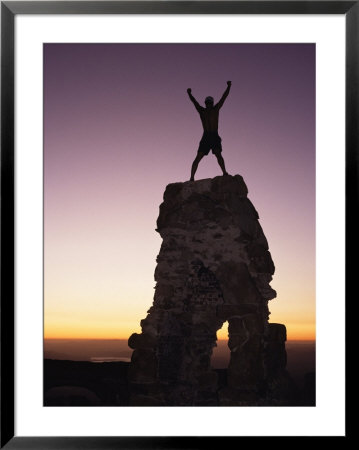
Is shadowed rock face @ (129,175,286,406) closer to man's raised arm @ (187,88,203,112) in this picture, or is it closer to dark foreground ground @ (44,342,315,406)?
dark foreground ground @ (44,342,315,406)

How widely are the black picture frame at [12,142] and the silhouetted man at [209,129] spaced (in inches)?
104

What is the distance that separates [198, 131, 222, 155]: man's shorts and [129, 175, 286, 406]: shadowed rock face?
5.29 ft

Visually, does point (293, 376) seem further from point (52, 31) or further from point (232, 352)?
point (52, 31)

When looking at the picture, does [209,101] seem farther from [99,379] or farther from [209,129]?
[99,379]

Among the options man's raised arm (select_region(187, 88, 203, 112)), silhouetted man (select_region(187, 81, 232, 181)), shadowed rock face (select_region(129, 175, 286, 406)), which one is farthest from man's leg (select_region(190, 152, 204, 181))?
shadowed rock face (select_region(129, 175, 286, 406))

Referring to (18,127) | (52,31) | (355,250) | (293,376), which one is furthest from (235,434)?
(293,376)

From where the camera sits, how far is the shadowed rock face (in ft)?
28.2

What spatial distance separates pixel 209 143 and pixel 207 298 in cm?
297

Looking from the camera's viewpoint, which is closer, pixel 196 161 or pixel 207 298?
pixel 196 161

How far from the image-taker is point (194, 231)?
30.2 ft

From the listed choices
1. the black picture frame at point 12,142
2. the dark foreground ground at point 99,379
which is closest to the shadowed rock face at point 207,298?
the dark foreground ground at point 99,379

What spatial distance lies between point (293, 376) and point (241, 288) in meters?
2.52

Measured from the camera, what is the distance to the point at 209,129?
6.68 meters

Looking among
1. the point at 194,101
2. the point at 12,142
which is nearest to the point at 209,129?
the point at 194,101
